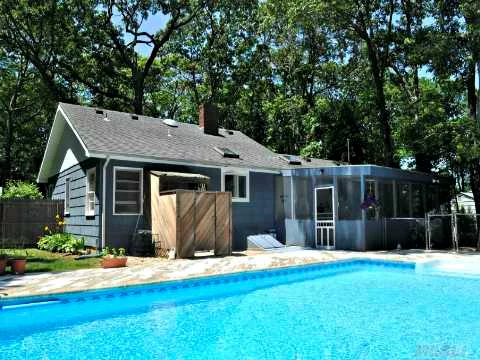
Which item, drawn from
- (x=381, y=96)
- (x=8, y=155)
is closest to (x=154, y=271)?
(x=381, y=96)

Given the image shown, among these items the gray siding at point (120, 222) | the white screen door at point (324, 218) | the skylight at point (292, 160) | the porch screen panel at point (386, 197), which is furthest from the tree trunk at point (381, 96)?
the gray siding at point (120, 222)

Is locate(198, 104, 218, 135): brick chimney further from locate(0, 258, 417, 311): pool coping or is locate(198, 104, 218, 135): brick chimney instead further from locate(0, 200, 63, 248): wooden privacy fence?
locate(0, 258, 417, 311): pool coping

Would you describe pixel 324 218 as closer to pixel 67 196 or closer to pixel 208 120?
pixel 208 120

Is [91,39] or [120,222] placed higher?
[91,39]

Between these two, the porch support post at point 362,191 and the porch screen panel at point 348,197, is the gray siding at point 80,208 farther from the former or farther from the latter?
the porch support post at point 362,191

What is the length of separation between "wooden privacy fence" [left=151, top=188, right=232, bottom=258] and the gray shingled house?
890mm

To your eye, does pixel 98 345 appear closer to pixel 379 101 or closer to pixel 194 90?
pixel 379 101

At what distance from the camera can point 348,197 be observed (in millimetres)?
16141

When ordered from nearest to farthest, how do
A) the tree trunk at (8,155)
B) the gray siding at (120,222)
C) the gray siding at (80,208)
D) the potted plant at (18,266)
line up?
the potted plant at (18,266)
the gray siding at (120,222)
the gray siding at (80,208)
the tree trunk at (8,155)

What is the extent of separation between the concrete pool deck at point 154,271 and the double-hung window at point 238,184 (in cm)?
280

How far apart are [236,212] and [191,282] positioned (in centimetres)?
739

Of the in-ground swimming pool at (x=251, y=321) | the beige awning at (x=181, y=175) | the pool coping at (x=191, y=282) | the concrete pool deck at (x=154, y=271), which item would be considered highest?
the beige awning at (x=181, y=175)

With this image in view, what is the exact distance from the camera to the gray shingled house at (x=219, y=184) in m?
14.0

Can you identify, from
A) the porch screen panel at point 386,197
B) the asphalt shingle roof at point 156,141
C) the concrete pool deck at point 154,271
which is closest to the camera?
the concrete pool deck at point 154,271
